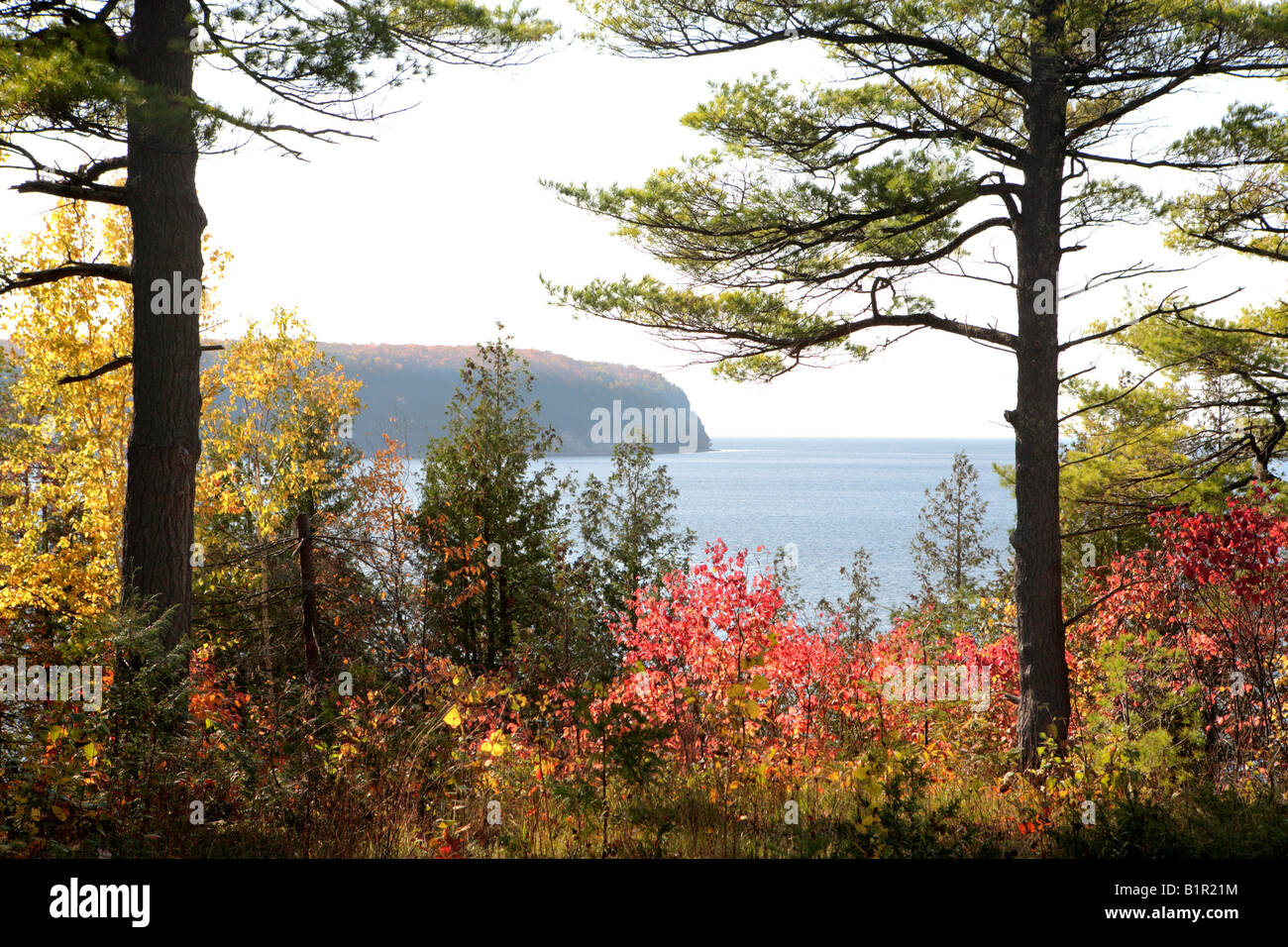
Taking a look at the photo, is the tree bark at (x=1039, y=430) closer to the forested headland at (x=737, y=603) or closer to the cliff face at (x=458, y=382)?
the forested headland at (x=737, y=603)

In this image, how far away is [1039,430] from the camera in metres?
6.92

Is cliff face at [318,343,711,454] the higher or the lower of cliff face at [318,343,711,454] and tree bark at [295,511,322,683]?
the higher

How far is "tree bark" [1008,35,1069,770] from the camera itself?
6902 millimetres

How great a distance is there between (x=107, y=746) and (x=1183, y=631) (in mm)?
6823

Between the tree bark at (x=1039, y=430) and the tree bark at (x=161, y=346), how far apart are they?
626 cm


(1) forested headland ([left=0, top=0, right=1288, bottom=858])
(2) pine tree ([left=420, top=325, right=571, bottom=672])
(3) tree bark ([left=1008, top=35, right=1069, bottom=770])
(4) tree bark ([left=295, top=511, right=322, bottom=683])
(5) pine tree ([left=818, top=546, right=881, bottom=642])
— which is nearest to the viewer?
(1) forested headland ([left=0, top=0, right=1288, bottom=858])

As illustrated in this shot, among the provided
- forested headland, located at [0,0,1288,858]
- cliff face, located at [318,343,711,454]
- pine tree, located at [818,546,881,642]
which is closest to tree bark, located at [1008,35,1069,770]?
forested headland, located at [0,0,1288,858]

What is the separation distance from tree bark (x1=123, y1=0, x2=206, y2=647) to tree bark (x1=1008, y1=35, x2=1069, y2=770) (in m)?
6.26

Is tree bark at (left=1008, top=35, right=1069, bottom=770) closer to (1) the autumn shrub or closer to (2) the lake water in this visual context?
(1) the autumn shrub

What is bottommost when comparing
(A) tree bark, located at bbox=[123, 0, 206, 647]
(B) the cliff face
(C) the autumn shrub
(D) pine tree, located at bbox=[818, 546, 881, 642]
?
(D) pine tree, located at bbox=[818, 546, 881, 642]

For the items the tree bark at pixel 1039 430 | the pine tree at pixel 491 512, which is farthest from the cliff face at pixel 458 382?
the tree bark at pixel 1039 430

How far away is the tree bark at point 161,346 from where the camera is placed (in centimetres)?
625
